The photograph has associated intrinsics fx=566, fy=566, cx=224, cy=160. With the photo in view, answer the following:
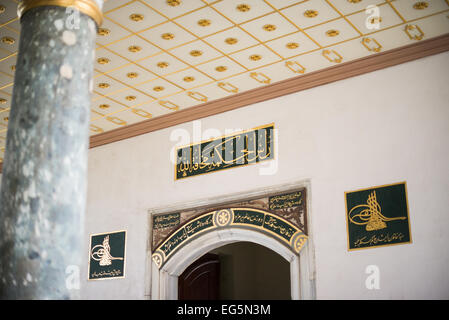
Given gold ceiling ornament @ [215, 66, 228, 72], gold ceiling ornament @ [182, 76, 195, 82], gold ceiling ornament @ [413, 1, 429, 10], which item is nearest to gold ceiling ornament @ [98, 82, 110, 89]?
gold ceiling ornament @ [182, 76, 195, 82]

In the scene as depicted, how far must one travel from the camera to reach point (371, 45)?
18.4 feet

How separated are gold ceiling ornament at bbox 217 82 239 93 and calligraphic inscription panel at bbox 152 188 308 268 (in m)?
1.29

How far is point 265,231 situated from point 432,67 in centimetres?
235

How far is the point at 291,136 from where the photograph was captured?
6.15 m

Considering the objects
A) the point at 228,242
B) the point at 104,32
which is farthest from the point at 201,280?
the point at 104,32

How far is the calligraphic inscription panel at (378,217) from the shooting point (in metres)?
5.23

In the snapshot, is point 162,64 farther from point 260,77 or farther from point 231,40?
point 260,77

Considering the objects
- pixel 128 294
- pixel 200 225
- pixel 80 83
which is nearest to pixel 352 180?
pixel 200 225

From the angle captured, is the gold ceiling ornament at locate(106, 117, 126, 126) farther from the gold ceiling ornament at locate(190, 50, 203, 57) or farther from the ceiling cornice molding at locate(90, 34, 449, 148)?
the gold ceiling ornament at locate(190, 50, 203, 57)

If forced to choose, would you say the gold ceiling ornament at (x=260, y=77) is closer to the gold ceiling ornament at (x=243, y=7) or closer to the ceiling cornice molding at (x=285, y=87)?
the ceiling cornice molding at (x=285, y=87)

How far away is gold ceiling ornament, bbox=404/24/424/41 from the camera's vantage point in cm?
525

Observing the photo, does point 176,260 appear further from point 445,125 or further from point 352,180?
point 445,125

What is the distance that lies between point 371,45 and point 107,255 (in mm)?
4060
